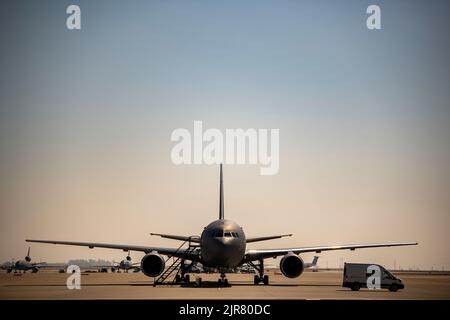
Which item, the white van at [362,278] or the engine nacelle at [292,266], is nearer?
the white van at [362,278]

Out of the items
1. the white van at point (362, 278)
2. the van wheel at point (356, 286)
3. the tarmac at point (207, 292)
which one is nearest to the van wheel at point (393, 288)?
the white van at point (362, 278)

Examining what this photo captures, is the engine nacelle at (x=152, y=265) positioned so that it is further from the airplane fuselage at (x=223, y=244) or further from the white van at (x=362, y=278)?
the white van at (x=362, y=278)

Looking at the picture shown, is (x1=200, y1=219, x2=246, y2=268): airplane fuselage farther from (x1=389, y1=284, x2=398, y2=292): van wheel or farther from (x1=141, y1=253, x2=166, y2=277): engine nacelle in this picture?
(x1=389, y1=284, x2=398, y2=292): van wheel

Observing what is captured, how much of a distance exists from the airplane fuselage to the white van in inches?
292

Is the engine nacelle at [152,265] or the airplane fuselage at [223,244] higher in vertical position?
the airplane fuselage at [223,244]

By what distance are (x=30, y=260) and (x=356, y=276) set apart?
88945mm

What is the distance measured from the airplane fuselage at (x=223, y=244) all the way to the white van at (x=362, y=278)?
7.41 meters

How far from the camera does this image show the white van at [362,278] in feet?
115
